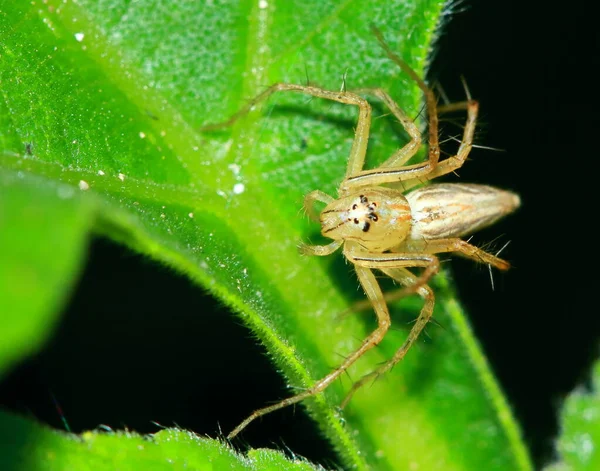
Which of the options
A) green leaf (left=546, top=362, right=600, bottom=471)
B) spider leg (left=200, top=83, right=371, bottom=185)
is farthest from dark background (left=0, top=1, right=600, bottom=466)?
spider leg (left=200, top=83, right=371, bottom=185)

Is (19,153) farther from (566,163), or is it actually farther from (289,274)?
(566,163)

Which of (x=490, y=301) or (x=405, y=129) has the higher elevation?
(x=405, y=129)

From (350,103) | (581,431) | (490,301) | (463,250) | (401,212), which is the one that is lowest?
(490,301)

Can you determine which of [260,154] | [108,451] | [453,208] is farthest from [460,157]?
[108,451]

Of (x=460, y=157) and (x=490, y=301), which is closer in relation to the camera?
(x=460, y=157)

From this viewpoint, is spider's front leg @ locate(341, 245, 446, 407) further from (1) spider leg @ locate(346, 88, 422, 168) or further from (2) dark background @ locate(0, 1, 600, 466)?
(2) dark background @ locate(0, 1, 600, 466)

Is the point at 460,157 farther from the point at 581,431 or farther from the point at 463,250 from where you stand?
the point at 581,431
